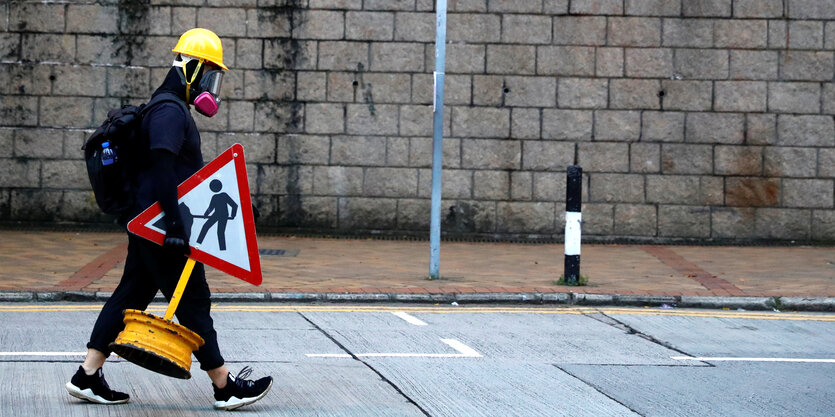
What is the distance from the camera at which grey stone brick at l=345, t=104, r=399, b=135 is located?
1451cm

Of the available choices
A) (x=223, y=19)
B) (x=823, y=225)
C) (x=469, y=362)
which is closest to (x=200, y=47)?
(x=469, y=362)

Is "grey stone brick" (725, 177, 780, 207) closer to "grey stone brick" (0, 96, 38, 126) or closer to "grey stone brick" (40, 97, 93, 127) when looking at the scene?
"grey stone brick" (40, 97, 93, 127)

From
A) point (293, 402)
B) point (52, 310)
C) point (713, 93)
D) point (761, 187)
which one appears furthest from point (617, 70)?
point (293, 402)

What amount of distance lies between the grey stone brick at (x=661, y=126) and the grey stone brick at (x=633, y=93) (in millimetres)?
164

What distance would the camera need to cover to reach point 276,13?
1440 centimetres

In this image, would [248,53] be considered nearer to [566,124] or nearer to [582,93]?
[566,124]

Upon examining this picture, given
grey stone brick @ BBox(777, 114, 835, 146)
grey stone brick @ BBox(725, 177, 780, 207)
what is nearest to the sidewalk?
grey stone brick @ BBox(725, 177, 780, 207)

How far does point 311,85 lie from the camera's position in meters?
14.5

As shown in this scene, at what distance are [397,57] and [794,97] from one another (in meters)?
5.03

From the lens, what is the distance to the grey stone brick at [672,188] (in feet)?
48.0

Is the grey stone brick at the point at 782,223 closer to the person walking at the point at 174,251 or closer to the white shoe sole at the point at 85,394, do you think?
the person walking at the point at 174,251

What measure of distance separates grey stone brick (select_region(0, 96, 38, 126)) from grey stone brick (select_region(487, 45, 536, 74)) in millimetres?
5693

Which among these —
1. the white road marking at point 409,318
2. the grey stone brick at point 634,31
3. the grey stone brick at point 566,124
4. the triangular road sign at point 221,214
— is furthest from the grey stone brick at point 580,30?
the triangular road sign at point 221,214

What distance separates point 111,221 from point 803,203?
8.73 meters
